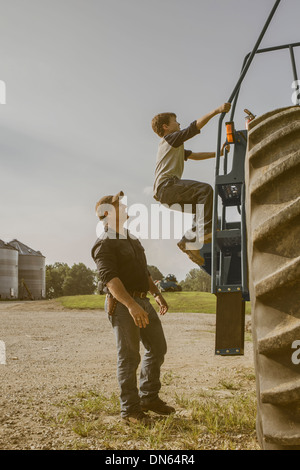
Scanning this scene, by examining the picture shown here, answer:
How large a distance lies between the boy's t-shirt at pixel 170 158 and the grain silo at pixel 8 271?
45669mm

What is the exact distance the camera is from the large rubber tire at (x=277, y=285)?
1.80m

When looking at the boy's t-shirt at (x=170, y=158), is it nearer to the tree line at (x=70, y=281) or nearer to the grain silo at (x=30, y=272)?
the grain silo at (x=30, y=272)

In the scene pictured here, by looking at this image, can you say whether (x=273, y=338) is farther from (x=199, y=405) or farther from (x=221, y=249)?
(x=199, y=405)

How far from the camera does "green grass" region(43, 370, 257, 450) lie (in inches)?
137

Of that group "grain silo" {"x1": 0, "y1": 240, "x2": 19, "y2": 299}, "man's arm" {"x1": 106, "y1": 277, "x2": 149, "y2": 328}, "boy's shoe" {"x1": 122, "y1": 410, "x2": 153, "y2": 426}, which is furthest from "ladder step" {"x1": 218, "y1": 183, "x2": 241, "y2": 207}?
"grain silo" {"x1": 0, "y1": 240, "x2": 19, "y2": 299}

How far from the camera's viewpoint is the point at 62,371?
278 inches

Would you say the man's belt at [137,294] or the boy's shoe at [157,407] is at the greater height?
the man's belt at [137,294]

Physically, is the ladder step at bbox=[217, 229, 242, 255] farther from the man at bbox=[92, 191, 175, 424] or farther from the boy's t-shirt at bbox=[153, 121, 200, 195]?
the man at bbox=[92, 191, 175, 424]

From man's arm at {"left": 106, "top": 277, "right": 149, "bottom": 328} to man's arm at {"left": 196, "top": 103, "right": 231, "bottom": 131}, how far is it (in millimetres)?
1516

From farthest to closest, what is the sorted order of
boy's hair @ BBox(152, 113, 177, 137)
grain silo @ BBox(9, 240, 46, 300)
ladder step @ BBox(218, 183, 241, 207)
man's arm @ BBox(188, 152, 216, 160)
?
grain silo @ BBox(9, 240, 46, 300)
man's arm @ BBox(188, 152, 216, 160)
boy's hair @ BBox(152, 113, 177, 137)
ladder step @ BBox(218, 183, 241, 207)

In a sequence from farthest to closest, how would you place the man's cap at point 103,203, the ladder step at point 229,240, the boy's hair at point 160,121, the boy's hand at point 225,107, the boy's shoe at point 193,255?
1. the man's cap at point 103,203
2. the boy's hair at point 160,121
3. the boy's shoe at point 193,255
4. the boy's hand at point 225,107
5. the ladder step at point 229,240

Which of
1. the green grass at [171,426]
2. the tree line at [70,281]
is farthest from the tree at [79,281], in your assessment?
the green grass at [171,426]

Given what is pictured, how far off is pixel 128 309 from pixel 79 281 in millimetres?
72894
